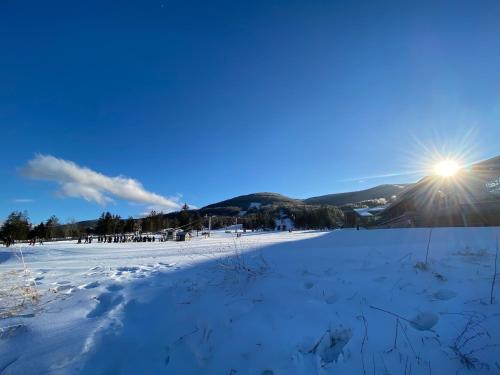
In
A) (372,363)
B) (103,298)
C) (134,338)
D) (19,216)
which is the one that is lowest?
(372,363)

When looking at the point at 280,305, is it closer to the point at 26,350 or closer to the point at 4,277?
the point at 26,350

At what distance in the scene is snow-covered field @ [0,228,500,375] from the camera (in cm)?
301

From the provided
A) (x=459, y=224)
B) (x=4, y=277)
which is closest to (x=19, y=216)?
(x=4, y=277)

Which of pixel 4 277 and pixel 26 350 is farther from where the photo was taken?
pixel 4 277

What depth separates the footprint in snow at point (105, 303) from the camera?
160 inches

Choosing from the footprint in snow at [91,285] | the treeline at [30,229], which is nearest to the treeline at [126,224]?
the treeline at [30,229]

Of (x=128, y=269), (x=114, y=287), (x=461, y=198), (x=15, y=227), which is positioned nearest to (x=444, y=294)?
(x=114, y=287)

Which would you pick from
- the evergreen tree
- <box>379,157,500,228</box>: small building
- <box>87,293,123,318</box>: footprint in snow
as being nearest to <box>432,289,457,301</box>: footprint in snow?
<box>87,293,123,318</box>: footprint in snow

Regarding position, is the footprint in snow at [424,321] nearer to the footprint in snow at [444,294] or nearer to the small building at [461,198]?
the footprint in snow at [444,294]

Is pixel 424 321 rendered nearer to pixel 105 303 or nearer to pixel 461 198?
pixel 105 303

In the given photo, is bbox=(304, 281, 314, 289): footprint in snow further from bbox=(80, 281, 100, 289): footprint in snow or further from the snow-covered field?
bbox=(80, 281, 100, 289): footprint in snow

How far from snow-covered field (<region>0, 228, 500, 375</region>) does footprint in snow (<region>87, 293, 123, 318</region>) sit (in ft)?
0.06

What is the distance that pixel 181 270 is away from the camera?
6242 millimetres

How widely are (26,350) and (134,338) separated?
3.76 ft
